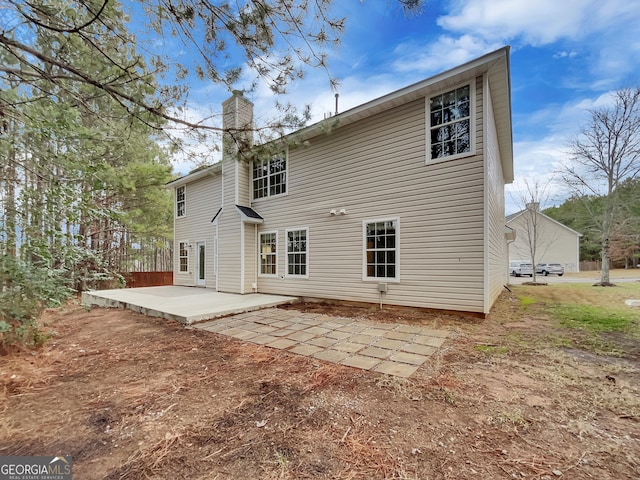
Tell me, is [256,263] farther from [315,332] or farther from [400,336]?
[400,336]

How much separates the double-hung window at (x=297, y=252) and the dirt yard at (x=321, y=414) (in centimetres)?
434

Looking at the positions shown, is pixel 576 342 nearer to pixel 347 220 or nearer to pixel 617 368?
pixel 617 368

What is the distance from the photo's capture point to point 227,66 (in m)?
3.21

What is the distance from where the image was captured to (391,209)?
656 centimetres

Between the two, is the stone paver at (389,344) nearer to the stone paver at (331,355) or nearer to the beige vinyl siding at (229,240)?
the stone paver at (331,355)

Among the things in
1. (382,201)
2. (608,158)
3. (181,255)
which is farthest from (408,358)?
(608,158)

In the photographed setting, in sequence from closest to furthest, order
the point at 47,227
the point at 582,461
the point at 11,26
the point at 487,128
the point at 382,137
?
1. the point at 582,461
2. the point at 11,26
3. the point at 47,227
4. the point at 487,128
5. the point at 382,137

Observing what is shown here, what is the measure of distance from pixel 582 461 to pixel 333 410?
163cm

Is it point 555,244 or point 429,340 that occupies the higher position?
point 555,244

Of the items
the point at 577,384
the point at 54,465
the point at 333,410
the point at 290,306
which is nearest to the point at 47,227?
the point at 54,465

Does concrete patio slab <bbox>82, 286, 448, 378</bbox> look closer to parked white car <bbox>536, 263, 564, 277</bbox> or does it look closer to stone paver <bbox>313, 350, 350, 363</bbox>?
stone paver <bbox>313, 350, 350, 363</bbox>

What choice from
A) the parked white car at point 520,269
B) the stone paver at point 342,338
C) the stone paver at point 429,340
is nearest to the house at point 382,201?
the stone paver at point 342,338

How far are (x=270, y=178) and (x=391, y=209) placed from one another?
14.5 ft

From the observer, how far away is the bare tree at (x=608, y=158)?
1152 centimetres
